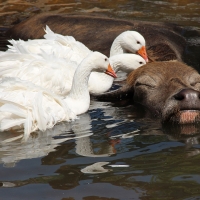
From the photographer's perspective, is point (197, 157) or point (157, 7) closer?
point (197, 157)

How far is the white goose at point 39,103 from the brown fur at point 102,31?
2699 millimetres

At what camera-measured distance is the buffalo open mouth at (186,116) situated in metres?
7.45

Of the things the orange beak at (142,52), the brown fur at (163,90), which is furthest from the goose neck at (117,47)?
the brown fur at (163,90)

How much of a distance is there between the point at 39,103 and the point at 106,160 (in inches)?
60.9

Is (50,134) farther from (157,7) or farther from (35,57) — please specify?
(157,7)

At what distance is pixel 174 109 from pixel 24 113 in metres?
1.61

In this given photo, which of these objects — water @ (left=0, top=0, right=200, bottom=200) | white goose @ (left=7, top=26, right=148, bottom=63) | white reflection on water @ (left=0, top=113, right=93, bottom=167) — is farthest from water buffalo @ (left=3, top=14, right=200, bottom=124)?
white reflection on water @ (left=0, top=113, right=93, bottom=167)

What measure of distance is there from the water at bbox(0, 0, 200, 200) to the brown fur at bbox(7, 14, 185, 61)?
2.71 metres

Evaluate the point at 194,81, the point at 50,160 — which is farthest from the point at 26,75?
the point at 50,160

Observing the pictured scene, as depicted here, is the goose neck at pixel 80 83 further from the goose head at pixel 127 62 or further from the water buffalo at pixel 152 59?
the goose head at pixel 127 62

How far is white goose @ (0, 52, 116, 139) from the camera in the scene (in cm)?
732

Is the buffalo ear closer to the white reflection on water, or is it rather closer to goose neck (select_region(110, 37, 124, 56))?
the white reflection on water

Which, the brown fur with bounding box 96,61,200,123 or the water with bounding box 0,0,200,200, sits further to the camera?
the brown fur with bounding box 96,61,200,123

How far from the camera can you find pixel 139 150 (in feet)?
21.6
